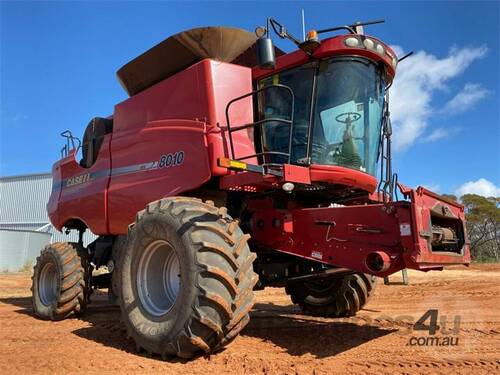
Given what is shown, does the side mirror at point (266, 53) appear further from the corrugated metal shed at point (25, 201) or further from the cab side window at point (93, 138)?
the corrugated metal shed at point (25, 201)

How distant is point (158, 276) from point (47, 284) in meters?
3.49

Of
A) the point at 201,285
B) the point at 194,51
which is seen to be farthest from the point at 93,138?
the point at 201,285

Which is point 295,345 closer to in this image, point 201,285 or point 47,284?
point 201,285

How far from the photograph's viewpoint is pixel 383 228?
188 inches

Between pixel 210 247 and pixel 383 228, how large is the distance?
1758 millimetres

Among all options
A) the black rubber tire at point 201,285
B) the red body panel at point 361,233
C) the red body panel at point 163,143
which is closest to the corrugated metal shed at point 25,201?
the red body panel at point 163,143

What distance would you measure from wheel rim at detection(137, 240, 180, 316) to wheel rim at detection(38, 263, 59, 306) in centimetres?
300

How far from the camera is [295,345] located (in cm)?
520

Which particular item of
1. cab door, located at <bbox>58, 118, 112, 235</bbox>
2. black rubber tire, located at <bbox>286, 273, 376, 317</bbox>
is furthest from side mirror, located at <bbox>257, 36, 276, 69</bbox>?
cab door, located at <bbox>58, 118, 112, 235</bbox>

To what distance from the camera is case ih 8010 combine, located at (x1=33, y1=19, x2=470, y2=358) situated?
447 cm

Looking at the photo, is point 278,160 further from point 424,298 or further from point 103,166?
point 424,298

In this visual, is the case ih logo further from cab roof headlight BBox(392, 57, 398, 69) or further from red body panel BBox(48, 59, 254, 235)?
cab roof headlight BBox(392, 57, 398, 69)

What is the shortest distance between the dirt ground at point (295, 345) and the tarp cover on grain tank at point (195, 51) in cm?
347

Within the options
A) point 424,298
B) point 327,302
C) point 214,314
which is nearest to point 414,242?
point 214,314
